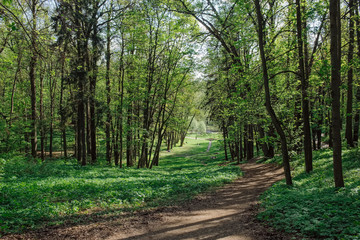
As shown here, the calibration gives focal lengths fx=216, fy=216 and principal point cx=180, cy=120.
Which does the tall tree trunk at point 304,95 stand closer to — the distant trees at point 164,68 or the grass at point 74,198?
the distant trees at point 164,68

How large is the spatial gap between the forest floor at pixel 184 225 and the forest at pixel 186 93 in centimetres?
22

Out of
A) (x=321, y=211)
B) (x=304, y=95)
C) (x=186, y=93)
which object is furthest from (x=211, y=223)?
(x=186, y=93)

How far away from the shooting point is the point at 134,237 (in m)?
5.79

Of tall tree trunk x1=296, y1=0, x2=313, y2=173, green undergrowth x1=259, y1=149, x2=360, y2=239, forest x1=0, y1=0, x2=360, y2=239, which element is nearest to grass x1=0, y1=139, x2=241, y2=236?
forest x1=0, y1=0, x2=360, y2=239

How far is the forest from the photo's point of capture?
21.0 ft

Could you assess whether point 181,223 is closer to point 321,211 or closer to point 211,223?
point 211,223

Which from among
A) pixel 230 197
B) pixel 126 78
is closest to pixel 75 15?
pixel 126 78

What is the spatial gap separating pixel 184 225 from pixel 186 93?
2426 centimetres

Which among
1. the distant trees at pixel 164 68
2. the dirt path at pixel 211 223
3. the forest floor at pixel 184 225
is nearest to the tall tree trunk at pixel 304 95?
the distant trees at pixel 164 68

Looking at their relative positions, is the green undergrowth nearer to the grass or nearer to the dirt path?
the dirt path

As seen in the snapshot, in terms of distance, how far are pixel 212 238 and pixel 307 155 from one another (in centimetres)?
835

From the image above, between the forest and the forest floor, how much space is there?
0.22 meters

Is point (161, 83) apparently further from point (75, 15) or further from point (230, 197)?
point (230, 197)

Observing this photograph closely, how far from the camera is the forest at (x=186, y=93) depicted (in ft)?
21.0
